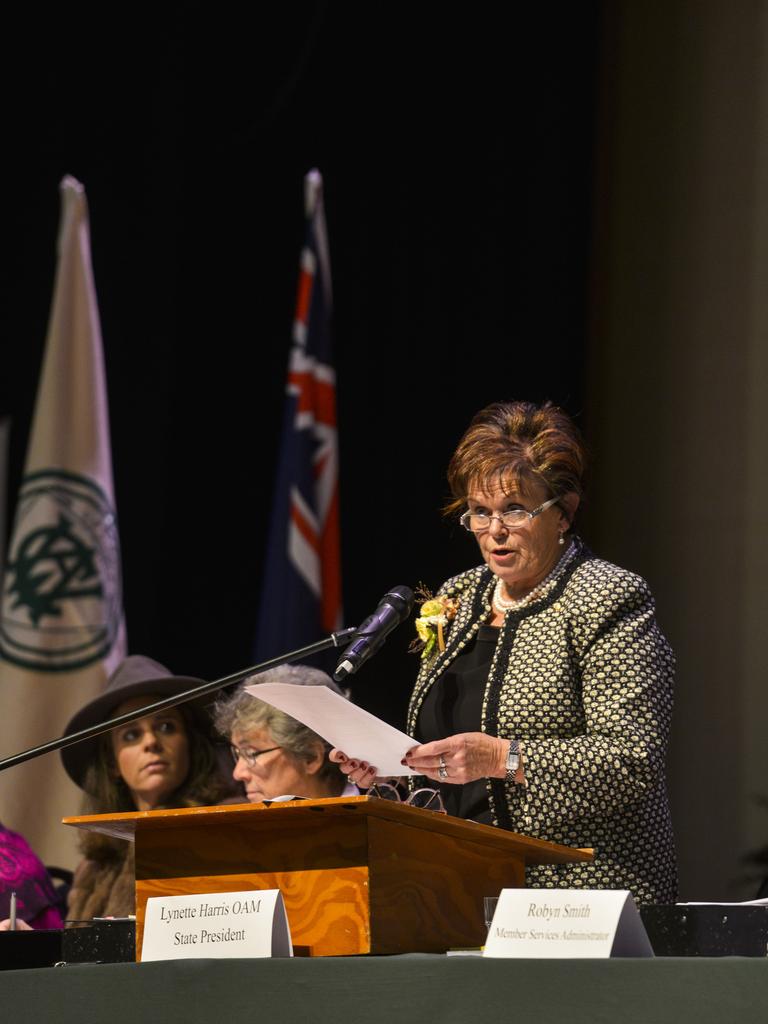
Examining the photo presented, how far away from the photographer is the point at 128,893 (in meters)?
3.04

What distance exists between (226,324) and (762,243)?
1770 mm

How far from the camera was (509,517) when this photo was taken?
7.01ft

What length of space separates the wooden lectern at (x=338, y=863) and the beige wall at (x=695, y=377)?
5.23ft

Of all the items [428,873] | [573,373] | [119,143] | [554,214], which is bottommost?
[428,873]

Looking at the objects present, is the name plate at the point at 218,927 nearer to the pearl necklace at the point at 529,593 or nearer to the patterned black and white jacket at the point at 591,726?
the patterned black and white jacket at the point at 591,726

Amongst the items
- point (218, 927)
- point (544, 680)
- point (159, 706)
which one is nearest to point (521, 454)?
point (544, 680)

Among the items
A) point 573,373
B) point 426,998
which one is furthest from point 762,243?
point 426,998

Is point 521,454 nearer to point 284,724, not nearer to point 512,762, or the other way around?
point 512,762

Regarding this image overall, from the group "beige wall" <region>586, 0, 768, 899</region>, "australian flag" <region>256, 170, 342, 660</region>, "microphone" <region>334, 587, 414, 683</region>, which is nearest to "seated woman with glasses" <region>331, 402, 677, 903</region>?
"microphone" <region>334, 587, 414, 683</region>

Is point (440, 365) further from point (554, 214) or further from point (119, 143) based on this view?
point (119, 143)

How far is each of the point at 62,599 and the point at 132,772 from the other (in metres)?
0.94

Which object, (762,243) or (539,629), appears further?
(762,243)

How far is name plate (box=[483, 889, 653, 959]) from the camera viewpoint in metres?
1.23

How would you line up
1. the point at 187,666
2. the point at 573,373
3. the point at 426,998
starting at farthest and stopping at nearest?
the point at 187,666
the point at 573,373
the point at 426,998
